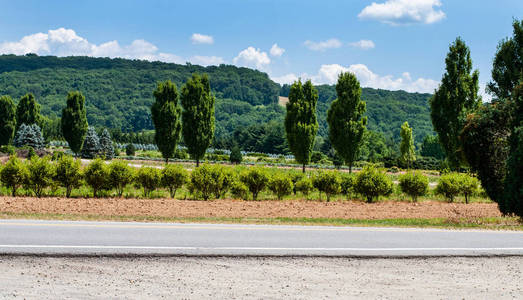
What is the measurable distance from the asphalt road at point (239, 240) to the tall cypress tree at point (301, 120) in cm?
1746

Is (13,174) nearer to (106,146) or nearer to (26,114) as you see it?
(106,146)

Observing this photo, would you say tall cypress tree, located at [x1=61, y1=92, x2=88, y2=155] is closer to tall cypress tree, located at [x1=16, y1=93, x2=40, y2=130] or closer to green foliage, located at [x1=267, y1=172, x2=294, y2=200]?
tall cypress tree, located at [x1=16, y1=93, x2=40, y2=130]

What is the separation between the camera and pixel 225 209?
49.2ft

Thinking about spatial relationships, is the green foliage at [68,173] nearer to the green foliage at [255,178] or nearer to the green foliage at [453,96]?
the green foliage at [255,178]

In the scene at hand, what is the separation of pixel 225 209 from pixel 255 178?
4077 millimetres

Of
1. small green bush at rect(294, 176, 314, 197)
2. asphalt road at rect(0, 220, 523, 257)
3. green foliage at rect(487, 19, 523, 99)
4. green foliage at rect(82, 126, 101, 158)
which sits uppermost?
green foliage at rect(487, 19, 523, 99)

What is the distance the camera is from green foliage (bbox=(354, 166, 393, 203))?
19141mm

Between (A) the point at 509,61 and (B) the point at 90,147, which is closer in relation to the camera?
(A) the point at 509,61

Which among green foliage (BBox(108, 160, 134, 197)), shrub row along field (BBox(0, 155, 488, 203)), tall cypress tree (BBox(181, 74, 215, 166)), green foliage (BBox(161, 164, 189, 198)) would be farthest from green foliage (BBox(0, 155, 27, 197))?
tall cypress tree (BBox(181, 74, 215, 166))

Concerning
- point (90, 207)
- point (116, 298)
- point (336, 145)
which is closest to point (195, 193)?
point (90, 207)

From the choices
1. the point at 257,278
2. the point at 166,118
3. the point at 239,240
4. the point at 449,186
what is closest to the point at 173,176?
the point at 239,240

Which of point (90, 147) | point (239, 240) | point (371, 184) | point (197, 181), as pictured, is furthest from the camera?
point (90, 147)

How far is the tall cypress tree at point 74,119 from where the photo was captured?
4303cm

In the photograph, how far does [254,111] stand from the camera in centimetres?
19888
